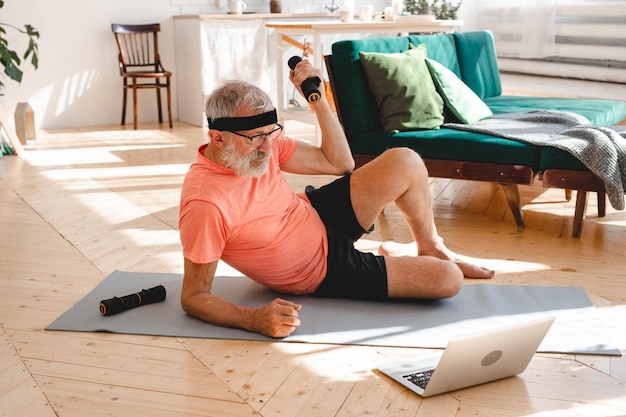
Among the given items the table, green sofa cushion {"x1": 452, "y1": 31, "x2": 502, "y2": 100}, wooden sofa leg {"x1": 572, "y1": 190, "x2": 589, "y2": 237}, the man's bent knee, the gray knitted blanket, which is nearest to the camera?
the man's bent knee

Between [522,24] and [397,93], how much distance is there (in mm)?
3573

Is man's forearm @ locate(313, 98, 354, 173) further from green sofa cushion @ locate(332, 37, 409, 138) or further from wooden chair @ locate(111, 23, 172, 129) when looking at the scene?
wooden chair @ locate(111, 23, 172, 129)

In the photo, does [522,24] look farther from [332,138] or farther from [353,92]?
[332,138]

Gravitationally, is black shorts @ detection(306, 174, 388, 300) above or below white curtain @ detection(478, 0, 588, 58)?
below

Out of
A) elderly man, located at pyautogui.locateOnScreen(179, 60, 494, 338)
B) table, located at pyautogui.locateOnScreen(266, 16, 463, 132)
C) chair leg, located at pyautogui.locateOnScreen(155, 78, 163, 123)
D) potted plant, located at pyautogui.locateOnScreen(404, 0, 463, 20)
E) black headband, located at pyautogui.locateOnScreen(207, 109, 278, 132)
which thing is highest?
potted plant, located at pyautogui.locateOnScreen(404, 0, 463, 20)

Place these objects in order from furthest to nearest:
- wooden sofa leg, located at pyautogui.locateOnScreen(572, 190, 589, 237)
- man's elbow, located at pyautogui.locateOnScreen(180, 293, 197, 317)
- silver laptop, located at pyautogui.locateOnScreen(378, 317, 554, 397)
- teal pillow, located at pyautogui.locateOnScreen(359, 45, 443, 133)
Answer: teal pillow, located at pyautogui.locateOnScreen(359, 45, 443, 133), wooden sofa leg, located at pyautogui.locateOnScreen(572, 190, 589, 237), man's elbow, located at pyautogui.locateOnScreen(180, 293, 197, 317), silver laptop, located at pyautogui.locateOnScreen(378, 317, 554, 397)

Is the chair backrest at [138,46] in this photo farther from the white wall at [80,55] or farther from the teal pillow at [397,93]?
the teal pillow at [397,93]

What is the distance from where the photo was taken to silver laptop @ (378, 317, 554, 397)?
6.71ft

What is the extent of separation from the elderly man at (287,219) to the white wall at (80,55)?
4.78 metres

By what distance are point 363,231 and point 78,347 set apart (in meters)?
1.08

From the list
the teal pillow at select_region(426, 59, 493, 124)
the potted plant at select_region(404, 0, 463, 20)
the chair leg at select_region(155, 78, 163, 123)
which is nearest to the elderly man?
the teal pillow at select_region(426, 59, 493, 124)

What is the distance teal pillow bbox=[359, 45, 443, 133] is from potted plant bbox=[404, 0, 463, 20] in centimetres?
225

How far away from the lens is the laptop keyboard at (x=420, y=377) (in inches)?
86.8

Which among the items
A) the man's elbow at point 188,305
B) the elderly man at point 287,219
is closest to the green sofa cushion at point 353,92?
the elderly man at point 287,219
